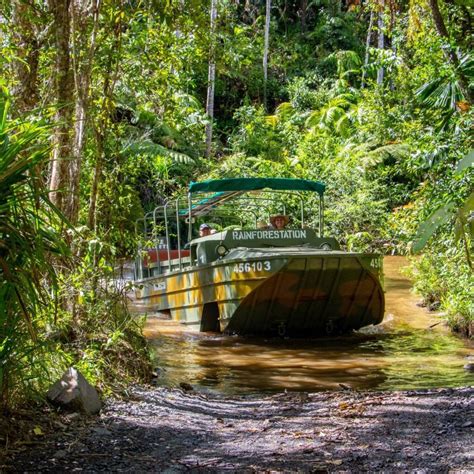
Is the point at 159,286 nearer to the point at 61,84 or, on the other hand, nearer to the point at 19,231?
the point at 61,84

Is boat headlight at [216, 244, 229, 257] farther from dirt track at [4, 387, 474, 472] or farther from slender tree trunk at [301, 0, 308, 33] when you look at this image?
slender tree trunk at [301, 0, 308, 33]

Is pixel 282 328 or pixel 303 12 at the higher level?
pixel 303 12

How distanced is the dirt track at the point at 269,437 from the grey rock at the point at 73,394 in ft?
0.41

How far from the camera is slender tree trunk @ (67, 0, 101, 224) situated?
269 inches

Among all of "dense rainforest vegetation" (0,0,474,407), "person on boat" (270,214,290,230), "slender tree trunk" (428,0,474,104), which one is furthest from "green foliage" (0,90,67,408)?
"person on boat" (270,214,290,230)

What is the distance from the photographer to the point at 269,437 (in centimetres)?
475

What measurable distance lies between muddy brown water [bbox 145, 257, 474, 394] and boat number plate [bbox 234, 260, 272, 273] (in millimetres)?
1046

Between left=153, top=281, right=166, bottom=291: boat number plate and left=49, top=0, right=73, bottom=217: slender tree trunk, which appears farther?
left=153, top=281, right=166, bottom=291: boat number plate

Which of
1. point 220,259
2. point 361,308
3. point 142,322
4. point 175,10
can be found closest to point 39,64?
point 175,10

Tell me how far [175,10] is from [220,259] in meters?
4.54

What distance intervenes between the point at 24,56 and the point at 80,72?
2.47ft

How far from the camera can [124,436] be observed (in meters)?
4.67

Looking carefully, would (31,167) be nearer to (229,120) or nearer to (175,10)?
(175,10)

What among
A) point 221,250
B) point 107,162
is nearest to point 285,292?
point 221,250
